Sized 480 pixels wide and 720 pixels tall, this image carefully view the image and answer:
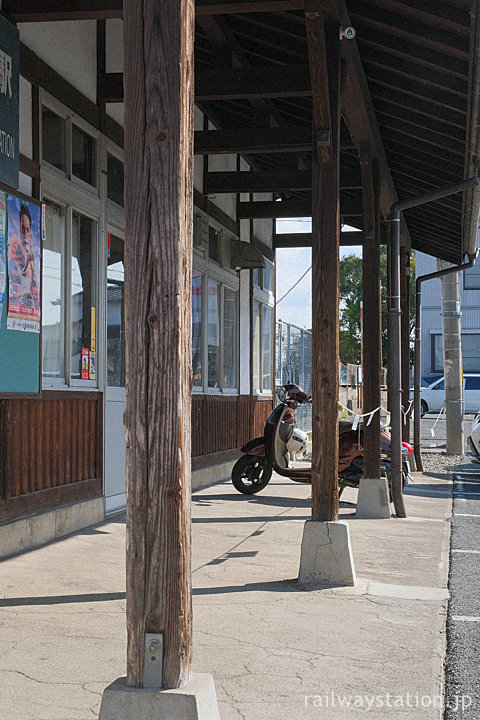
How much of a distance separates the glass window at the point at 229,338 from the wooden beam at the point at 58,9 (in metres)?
7.67

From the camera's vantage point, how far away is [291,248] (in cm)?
1767

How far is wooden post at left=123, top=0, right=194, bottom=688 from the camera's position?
2.99 m

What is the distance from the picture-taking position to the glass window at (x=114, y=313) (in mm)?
9243

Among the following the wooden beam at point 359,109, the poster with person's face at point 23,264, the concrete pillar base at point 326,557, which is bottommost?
the concrete pillar base at point 326,557

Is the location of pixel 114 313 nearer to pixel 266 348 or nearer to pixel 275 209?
pixel 275 209

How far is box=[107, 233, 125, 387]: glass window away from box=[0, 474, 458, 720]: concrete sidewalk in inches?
68.3

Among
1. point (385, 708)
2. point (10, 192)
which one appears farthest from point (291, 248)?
point (385, 708)

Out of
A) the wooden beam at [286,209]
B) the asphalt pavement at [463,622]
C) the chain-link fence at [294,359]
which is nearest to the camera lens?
the asphalt pavement at [463,622]

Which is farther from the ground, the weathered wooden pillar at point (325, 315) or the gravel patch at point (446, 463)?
the weathered wooden pillar at point (325, 315)

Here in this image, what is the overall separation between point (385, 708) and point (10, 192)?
178 inches

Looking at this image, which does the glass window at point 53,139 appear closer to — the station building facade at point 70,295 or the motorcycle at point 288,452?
the station building facade at point 70,295

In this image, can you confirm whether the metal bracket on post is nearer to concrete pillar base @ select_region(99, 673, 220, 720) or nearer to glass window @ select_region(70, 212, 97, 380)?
concrete pillar base @ select_region(99, 673, 220, 720)

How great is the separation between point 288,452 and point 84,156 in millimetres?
4443

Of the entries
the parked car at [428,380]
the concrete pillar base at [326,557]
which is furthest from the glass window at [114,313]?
the parked car at [428,380]
